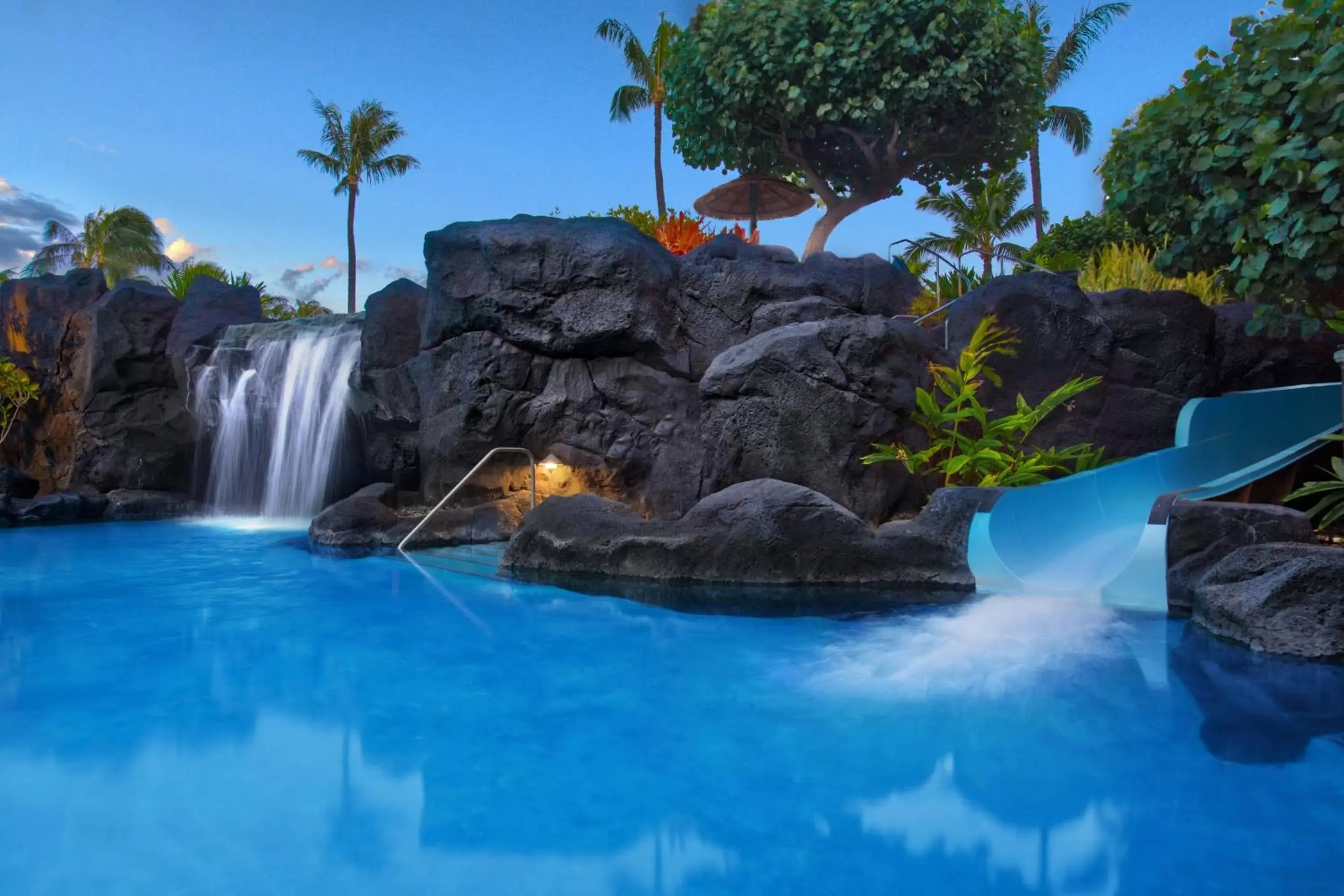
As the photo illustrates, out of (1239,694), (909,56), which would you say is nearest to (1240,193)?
(1239,694)

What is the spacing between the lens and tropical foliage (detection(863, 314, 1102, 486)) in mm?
7699

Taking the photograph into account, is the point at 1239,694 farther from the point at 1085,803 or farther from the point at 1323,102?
the point at 1323,102

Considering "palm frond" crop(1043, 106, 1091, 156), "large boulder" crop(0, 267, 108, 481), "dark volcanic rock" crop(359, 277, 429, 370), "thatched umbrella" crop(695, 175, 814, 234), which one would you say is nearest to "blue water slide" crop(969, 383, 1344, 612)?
"thatched umbrella" crop(695, 175, 814, 234)

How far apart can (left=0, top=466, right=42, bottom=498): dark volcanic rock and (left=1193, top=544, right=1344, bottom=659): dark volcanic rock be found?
15.9 m

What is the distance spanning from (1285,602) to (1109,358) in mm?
4676

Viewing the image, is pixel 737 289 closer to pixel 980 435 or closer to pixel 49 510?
pixel 980 435

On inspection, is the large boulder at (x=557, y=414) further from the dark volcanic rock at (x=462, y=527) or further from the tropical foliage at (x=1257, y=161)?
the tropical foliage at (x=1257, y=161)

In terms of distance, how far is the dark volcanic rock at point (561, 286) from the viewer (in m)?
10.1

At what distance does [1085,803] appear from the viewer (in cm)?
286

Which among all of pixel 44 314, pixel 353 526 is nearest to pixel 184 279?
pixel 44 314

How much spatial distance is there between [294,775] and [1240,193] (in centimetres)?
797

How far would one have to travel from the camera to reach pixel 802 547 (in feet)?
21.0

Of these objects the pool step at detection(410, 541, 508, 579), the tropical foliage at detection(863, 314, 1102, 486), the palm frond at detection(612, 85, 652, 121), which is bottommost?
the pool step at detection(410, 541, 508, 579)

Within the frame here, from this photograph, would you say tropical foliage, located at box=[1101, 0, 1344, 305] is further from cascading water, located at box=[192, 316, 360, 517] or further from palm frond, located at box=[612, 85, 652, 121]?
palm frond, located at box=[612, 85, 652, 121]
